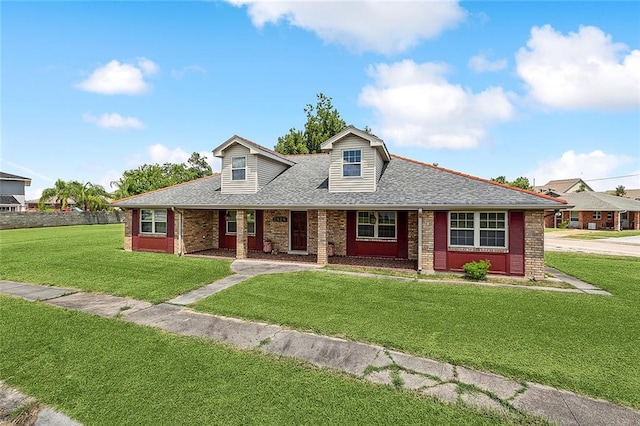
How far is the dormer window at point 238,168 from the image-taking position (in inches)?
655

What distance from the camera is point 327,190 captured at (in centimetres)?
1516

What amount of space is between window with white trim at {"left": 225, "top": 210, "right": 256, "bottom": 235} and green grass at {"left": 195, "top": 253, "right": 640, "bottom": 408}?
646 centimetres

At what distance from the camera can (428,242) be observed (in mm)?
12266

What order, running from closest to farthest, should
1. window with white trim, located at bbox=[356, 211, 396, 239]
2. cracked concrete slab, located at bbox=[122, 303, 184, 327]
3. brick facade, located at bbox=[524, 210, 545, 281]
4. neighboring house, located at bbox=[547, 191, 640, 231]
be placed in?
cracked concrete slab, located at bbox=[122, 303, 184, 327] → brick facade, located at bbox=[524, 210, 545, 281] → window with white trim, located at bbox=[356, 211, 396, 239] → neighboring house, located at bbox=[547, 191, 640, 231]

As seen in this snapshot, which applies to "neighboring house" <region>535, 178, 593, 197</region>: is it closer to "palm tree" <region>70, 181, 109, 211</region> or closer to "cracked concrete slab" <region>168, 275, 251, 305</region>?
"cracked concrete slab" <region>168, 275, 251, 305</region>

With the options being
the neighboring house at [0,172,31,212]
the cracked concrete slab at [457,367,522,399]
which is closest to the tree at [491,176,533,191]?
the cracked concrete slab at [457,367,522,399]

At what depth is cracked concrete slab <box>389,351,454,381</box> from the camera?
5020 millimetres

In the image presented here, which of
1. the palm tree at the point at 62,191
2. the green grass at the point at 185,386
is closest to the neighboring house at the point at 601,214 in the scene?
the green grass at the point at 185,386

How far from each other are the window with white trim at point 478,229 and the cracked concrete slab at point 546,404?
7.82 meters

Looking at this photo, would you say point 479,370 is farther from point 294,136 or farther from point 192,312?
point 294,136

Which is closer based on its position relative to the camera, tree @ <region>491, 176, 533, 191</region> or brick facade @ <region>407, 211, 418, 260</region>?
brick facade @ <region>407, 211, 418, 260</region>

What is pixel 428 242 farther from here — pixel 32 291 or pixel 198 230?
pixel 32 291

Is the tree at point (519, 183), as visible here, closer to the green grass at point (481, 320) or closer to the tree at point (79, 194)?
the green grass at point (481, 320)

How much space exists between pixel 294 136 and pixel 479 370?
3801 centimetres
